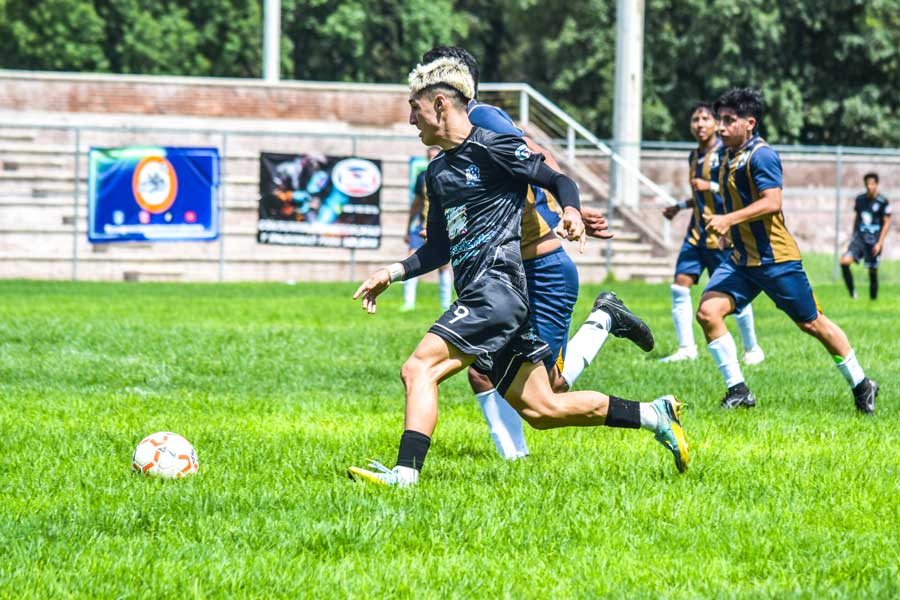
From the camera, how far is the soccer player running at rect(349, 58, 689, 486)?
589 centimetres

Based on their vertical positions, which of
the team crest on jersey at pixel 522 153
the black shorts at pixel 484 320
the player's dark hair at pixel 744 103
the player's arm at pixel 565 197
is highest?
the player's dark hair at pixel 744 103

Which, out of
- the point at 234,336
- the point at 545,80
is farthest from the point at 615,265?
the point at 545,80

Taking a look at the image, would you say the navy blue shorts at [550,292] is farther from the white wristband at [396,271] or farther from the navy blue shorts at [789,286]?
the navy blue shorts at [789,286]

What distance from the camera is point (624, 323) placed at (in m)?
7.77

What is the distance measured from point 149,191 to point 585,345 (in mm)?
18363

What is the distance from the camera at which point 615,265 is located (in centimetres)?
2689

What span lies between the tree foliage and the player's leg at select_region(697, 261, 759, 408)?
104 feet

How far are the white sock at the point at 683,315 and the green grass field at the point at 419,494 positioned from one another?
0.83 meters

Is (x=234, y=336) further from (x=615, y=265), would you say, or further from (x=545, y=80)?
(x=545, y=80)

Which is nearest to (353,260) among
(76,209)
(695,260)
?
(76,209)

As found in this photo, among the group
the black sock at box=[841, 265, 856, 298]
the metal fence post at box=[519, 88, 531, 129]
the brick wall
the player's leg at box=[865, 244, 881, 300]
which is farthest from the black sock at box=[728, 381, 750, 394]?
the brick wall

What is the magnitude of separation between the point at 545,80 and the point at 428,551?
42668 millimetres

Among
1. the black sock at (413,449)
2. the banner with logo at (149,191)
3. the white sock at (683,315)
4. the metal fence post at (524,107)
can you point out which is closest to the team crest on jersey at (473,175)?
the black sock at (413,449)

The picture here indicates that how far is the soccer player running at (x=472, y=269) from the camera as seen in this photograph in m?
5.89
